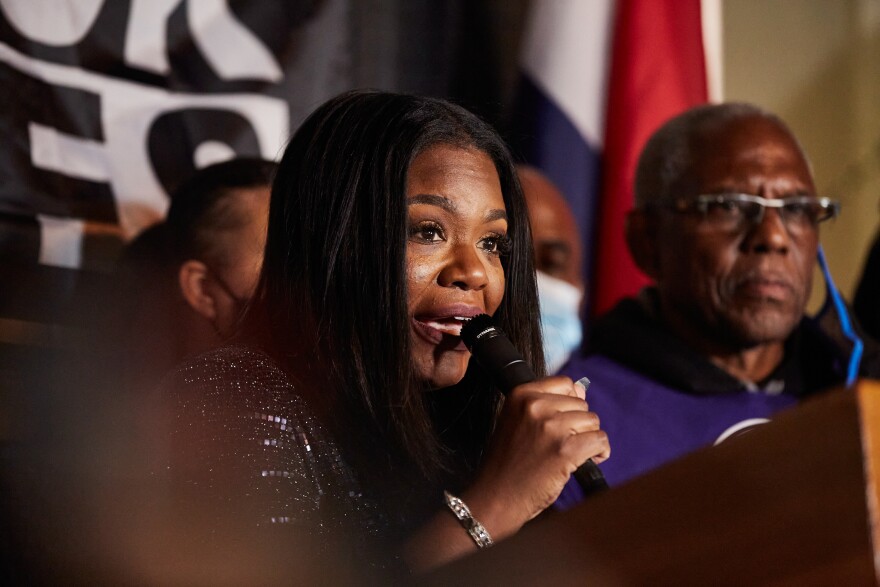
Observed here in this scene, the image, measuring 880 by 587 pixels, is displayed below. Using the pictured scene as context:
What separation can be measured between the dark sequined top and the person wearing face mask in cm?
211

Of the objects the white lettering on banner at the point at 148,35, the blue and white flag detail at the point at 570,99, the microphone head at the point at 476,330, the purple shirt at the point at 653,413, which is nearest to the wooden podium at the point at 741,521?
the microphone head at the point at 476,330

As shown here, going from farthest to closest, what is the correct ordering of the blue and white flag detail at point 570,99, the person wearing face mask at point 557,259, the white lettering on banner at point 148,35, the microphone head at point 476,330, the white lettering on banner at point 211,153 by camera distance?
1. the blue and white flag detail at point 570,99
2. the person wearing face mask at point 557,259
3. the white lettering on banner at point 211,153
4. the white lettering on banner at point 148,35
5. the microphone head at point 476,330

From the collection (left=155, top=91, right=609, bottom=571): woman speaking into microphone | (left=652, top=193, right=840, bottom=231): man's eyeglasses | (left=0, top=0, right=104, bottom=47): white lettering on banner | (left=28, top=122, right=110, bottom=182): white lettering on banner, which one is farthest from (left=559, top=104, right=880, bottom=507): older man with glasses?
(left=0, top=0, right=104, bottom=47): white lettering on banner

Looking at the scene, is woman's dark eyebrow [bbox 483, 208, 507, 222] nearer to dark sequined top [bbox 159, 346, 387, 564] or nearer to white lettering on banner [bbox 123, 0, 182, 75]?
dark sequined top [bbox 159, 346, 387, 564]

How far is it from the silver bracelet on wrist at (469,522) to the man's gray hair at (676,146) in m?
1.50

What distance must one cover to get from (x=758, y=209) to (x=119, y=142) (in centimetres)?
159

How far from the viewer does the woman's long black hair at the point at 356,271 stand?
171cm

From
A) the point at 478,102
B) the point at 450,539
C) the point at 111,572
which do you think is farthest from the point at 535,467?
the point at 478,102

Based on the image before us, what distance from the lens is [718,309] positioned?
2686 mm

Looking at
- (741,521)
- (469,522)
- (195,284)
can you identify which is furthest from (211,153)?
(741,521)

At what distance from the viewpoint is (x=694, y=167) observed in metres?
2.77

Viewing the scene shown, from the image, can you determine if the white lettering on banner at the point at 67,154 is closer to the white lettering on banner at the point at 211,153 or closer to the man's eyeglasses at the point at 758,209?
the white lettering on banner at the point at 211,153

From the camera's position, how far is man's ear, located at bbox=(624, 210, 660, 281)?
2859 millimetres

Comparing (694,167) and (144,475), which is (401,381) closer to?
(144,475)
